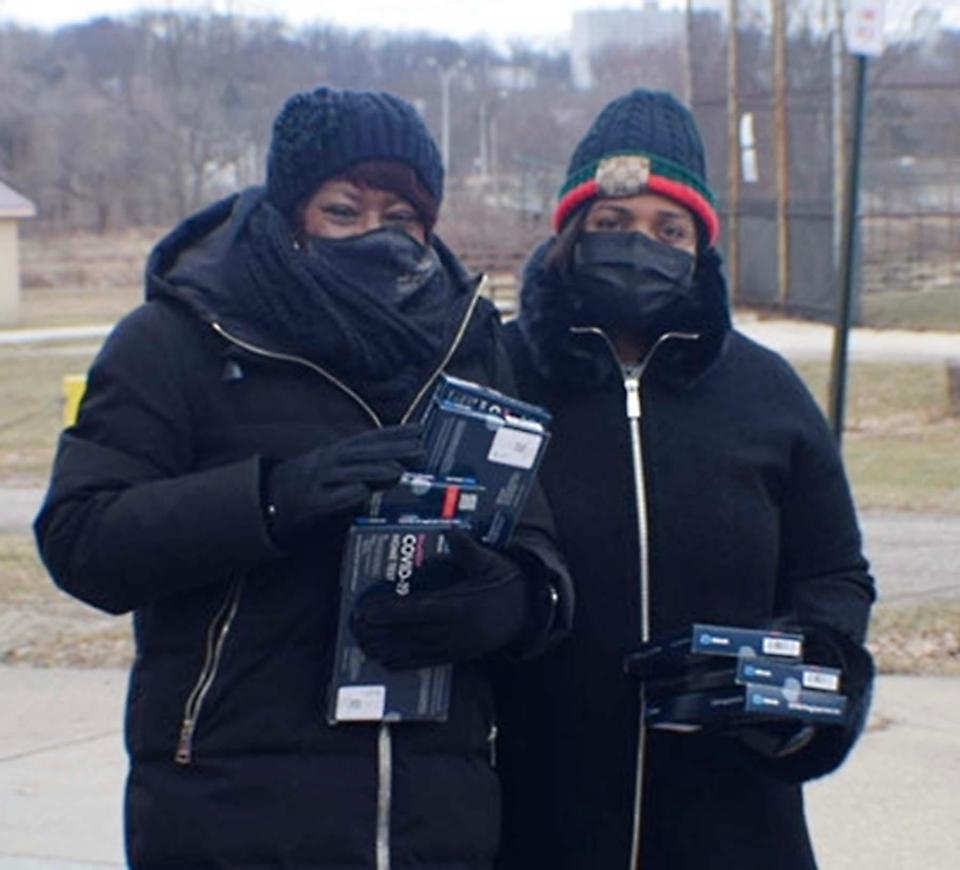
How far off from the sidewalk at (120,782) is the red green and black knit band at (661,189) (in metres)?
2.56

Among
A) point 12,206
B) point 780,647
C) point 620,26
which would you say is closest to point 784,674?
point 780,647

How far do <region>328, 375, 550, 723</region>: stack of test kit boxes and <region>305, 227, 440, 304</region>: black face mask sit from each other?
155 millimetres

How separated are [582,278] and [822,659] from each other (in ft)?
2.13

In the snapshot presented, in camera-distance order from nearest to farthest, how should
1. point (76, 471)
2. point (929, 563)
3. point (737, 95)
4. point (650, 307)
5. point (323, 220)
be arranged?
point (76, 471) → point (323, 220) → point (650, 307) → point (929, 563) → point (737, 95)

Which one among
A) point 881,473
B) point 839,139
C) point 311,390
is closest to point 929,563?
point 881,473

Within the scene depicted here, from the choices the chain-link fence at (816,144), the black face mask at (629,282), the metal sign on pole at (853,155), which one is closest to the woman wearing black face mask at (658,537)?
the black face mask at (629,282)

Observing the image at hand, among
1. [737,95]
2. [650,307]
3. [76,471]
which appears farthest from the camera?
[737,95]

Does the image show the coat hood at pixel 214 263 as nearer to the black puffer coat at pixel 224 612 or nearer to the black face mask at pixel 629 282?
the black puffer coat at pixel 224 612

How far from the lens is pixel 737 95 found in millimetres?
23688

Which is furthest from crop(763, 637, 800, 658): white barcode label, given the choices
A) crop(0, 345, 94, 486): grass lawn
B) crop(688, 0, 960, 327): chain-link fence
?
crop(688, 0, 960, 327): chain-link fence

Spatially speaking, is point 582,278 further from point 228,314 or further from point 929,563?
point 929,563

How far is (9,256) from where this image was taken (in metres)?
35.0

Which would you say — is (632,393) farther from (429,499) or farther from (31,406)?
(31,406)

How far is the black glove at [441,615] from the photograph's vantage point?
2645 mm
